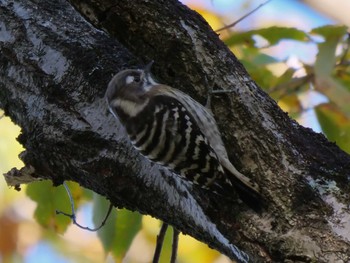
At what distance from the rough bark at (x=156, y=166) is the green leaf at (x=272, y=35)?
1.18 metres

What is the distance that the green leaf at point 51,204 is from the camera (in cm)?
409

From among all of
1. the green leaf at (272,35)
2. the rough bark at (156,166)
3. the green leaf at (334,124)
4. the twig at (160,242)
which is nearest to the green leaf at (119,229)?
the twig at (160,242)

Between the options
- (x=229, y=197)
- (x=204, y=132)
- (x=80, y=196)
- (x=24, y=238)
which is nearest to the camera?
(x=229, y=197)

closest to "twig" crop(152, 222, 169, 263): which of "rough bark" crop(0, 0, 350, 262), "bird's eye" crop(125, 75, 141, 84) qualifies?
"rough bark" crop(0, 0, 350, 262)

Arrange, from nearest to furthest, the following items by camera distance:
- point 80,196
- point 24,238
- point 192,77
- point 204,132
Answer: point 192,77 → point 204,132 → point 80,196 → point 24,238

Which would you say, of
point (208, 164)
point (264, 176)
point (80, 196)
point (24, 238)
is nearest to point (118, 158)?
point (208, 164)

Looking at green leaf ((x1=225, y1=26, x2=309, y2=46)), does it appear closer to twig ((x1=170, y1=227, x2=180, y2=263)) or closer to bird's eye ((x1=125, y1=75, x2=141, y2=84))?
bird's eye ((x1=125, y1=75, x2=141, y2=84))

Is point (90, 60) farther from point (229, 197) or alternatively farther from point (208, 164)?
point (229, 197)

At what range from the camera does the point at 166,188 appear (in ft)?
10.3

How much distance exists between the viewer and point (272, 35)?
4.45m

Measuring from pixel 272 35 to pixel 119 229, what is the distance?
1501 millimetres

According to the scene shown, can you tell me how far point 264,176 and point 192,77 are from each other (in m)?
0.56

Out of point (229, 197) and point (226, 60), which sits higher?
point (226, 60)

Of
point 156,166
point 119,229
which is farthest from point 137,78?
point 119,229
